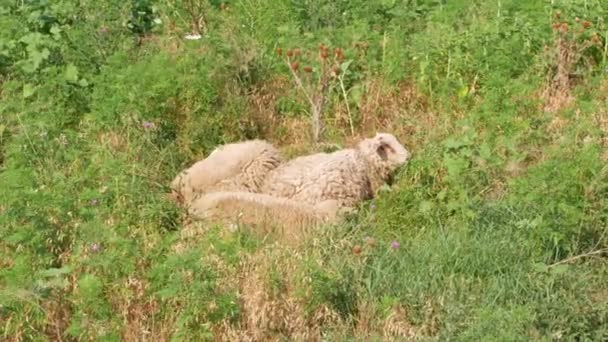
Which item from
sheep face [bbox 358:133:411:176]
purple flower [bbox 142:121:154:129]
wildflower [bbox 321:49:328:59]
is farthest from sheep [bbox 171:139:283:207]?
wildflower [bbox 321:49:328:59]

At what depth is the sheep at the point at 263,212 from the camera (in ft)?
23.5

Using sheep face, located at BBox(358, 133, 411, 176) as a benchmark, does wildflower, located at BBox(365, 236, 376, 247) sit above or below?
below

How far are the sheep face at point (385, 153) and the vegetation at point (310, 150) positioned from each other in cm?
10

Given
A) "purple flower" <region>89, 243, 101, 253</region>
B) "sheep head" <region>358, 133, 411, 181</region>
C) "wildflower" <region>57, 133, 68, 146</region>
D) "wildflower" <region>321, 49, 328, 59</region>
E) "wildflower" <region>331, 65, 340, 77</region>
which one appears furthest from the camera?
"wildflower" <region>331, 65, 340, 77</region>

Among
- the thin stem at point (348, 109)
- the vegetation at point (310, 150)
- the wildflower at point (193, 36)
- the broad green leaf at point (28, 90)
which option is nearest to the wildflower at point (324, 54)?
the vegetation at point (310, 150)

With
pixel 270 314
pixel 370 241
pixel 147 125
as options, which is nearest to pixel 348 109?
pixel 147 125

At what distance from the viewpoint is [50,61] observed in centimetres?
923

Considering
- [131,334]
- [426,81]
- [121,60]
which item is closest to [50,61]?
[121,60]

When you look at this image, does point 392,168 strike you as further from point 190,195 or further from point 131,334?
point 131,334

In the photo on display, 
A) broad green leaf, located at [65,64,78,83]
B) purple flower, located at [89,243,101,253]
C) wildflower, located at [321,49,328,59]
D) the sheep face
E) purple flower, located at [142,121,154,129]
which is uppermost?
wildflower, located at [321,49,328,59]

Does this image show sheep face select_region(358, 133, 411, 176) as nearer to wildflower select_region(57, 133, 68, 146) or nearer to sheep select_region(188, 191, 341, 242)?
sheep select_region(188, 191, 341, 242)

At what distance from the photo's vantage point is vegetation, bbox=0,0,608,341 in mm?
6297

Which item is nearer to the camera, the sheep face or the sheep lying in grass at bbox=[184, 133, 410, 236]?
the sheep lying in grass at bbox=[184, 133, 410, 236]

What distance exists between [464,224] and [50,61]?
394cm
